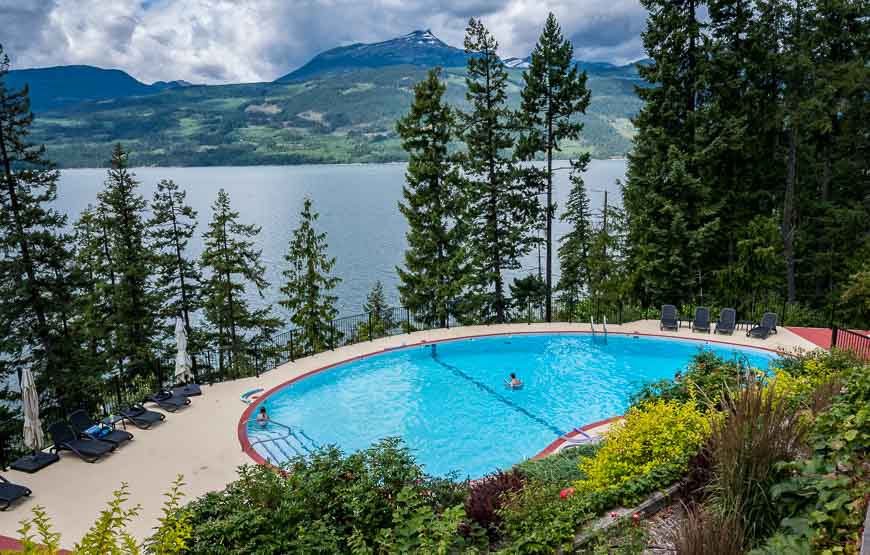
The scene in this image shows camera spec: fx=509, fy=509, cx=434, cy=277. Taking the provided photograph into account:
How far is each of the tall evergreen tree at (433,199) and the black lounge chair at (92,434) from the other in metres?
13.6

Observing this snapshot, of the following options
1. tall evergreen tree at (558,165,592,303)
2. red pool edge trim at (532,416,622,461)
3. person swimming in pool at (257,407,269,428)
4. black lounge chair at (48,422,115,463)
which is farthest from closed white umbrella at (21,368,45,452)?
tall evergreen tree at (558,165,592,303)

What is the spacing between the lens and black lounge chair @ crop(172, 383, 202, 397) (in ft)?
43.9

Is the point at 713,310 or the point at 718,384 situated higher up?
the point at 718,384

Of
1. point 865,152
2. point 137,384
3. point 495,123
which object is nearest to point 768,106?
point 865,152

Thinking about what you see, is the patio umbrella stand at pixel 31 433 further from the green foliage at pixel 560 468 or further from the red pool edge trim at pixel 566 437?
the red pool edge trim at pixel 566 437

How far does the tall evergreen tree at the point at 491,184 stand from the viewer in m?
21.4

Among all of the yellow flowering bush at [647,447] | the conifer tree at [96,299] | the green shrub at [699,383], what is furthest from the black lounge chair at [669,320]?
the conifer tree at [96,299]

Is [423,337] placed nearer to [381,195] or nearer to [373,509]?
[373,509]

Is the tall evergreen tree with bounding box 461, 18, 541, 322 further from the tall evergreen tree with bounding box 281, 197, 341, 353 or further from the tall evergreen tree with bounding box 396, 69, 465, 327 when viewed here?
the tall evergreen tree with bounding box 281, 197, 341, 353

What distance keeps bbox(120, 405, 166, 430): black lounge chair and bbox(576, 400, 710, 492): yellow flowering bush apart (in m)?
10.2

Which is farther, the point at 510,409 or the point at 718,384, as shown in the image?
the point at 510,409

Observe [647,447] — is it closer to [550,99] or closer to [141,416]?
[141,416]

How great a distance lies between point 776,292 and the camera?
22.1m

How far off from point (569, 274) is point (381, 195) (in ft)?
312
